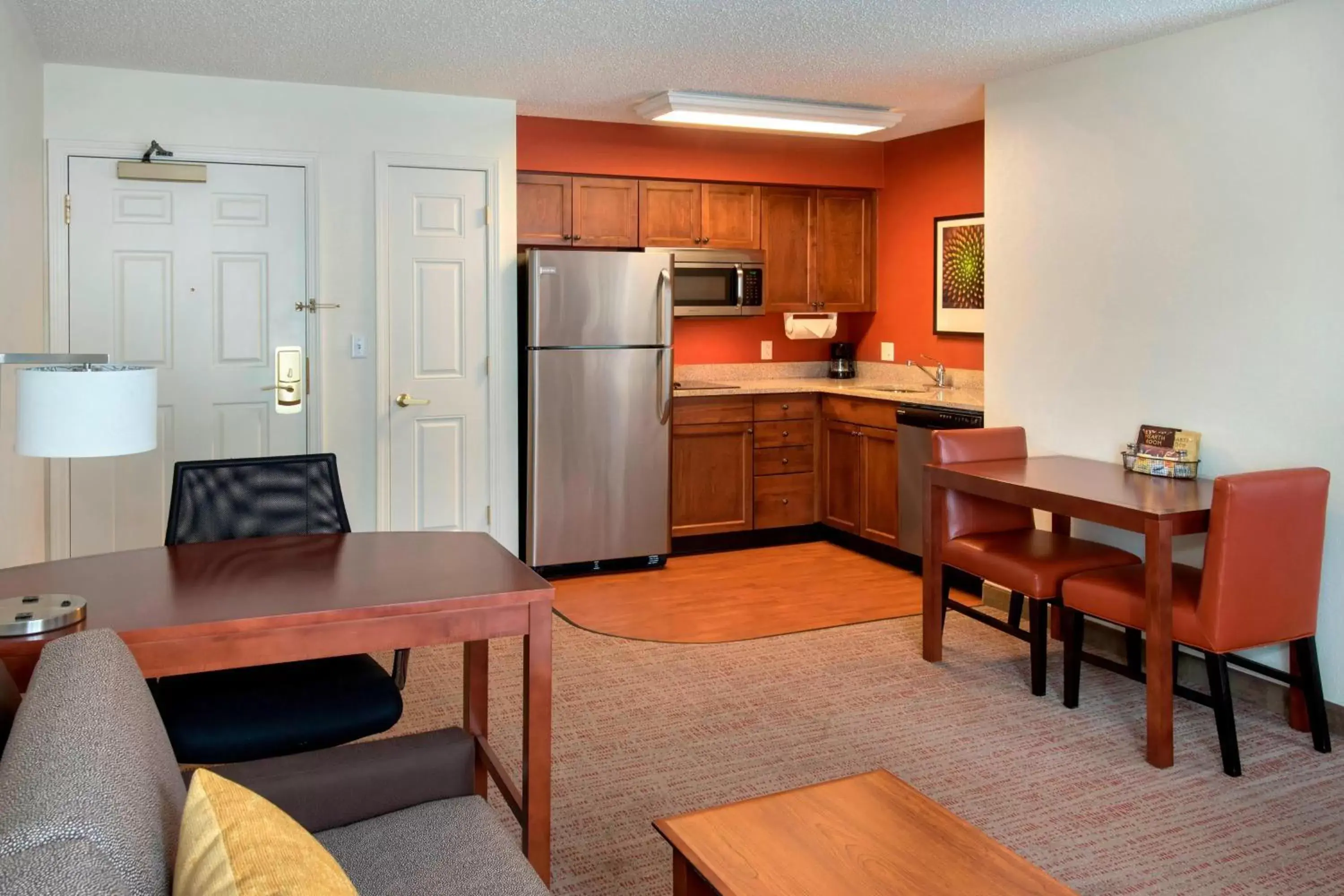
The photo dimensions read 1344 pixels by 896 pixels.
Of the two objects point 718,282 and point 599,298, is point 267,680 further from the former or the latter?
point 718,282

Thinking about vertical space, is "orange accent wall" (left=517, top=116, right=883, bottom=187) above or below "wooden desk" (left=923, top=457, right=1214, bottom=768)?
above

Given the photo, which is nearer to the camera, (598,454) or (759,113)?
(759,113)

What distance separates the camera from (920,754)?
130 inches

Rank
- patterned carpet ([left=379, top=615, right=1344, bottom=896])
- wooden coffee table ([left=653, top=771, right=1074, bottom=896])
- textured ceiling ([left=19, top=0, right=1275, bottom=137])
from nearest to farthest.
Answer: wooden coffee table ([left=653, top=771, right=1074, bottom=896]), patterned carpet ([left=379, top=615, right=1344, bottom=896]), textured ceiling ([left=19, top=0, right=1275, bottom=137])

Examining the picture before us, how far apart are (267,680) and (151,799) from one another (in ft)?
4.92

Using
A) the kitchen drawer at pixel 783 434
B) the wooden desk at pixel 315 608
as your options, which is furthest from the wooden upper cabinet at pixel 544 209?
the wooden desk at pixel 315 608

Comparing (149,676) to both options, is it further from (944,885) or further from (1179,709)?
(1179,709)

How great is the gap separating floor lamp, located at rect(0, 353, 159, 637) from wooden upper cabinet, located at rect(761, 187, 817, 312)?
4.54 m

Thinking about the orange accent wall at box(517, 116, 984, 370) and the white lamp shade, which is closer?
the white lamp shade

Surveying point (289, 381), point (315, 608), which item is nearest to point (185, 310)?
point (289, 381)

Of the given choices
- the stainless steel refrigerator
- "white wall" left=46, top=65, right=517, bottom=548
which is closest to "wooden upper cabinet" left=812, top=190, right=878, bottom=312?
the stainless steel refrigerator

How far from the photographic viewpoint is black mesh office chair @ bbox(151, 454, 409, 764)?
2416mm

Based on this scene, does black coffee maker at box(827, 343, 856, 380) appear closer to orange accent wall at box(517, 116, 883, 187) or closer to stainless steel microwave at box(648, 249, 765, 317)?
stainless steel microwave at box(648, 249, 765, 317)

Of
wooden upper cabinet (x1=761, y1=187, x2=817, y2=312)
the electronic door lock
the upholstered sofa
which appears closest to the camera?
the upholstered sofa
